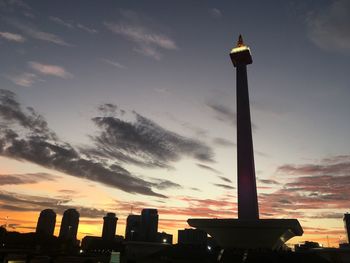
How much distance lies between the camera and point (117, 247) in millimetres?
124500

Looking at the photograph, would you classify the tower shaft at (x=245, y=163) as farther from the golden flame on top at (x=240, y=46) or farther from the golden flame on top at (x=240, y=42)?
the golden flame on top at (x=240, y=42)

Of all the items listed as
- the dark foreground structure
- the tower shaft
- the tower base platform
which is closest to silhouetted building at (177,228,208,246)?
the tower base platform

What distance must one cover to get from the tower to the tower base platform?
312 centimetres

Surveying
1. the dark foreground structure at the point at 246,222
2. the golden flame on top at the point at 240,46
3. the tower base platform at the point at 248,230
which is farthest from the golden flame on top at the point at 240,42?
the tower base platform at the point at 248,230

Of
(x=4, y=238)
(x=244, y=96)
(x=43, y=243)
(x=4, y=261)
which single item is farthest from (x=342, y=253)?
(x=4, y=238)

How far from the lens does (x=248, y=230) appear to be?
60.6 metres

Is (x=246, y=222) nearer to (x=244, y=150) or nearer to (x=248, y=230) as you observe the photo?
(x=248, y=230)

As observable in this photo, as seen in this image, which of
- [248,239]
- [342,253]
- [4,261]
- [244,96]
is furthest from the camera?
[244,96]

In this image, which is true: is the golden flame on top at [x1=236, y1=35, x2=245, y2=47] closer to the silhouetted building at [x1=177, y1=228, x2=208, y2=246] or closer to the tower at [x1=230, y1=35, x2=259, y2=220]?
the tower at [x1=230, y1=35, x2=259, y2=220]

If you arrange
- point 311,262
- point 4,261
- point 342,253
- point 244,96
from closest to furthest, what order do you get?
point 4,261 < point 311,262 < point 342,253 < point 244,96

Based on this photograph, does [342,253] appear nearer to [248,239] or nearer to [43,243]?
[248,239]

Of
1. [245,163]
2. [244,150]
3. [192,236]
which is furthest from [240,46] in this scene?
[192,236]

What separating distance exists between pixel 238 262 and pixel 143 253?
27.7m

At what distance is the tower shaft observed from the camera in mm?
63531
